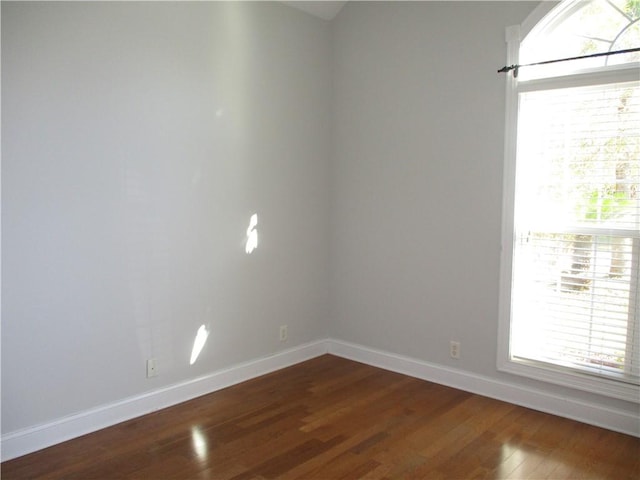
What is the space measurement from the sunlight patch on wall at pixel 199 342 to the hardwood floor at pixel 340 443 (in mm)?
288

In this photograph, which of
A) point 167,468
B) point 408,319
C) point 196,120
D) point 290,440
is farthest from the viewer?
point 408,319

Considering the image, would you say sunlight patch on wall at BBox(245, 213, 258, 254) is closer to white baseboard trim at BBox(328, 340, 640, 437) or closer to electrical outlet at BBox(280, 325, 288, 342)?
electrical outlet at BBox(280, 325, 288, 342)

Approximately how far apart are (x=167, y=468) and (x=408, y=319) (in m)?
2.05

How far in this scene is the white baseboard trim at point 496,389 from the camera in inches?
117

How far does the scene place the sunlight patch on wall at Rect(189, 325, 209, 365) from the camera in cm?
342

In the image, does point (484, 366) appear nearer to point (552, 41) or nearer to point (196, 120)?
point (552, 41)

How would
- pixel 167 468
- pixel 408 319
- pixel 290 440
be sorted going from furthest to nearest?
1. pixel 408 319
2. pixel 290 440
3. pixel 167 468

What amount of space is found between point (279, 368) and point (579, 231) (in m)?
2.34

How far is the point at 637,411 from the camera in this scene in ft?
9.52

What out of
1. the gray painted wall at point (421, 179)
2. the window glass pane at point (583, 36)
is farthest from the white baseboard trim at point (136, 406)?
the window glass pane at point (583, 36)

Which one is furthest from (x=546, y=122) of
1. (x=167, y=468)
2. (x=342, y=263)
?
(x=167, y=468)

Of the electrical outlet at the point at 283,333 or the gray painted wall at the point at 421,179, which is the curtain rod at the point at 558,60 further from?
the electrical outlet at the point at 283,333

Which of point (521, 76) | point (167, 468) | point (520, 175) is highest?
point (521, 76)

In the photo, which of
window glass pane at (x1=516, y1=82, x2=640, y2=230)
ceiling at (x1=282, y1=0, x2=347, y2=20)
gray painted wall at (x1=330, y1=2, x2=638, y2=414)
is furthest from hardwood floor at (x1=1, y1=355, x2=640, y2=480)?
ceiling at (x1=282, y1=0, x2=347, y2=20)
